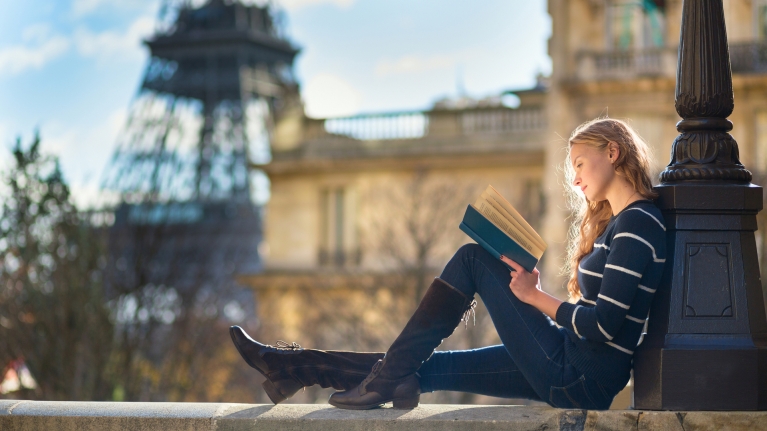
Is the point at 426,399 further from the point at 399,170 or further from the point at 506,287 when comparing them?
the point at 506,287

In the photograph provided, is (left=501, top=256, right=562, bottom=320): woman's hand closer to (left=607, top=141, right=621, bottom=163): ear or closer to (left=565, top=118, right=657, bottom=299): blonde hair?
(left=565, top=118, right=657, bottom=299): blonde hair

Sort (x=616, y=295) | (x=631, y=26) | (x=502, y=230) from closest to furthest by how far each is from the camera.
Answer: (x=616, y=295)
(x=502, y=230)
(x=631, y=26)

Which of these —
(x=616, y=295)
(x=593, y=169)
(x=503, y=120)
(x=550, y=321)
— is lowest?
(x=550, y=321)

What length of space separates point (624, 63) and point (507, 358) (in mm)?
20949

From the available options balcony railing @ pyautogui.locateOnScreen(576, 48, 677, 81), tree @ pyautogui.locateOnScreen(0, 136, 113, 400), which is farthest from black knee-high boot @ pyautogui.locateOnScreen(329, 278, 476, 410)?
balcony railing @ pyautogui.locateOnScreen(576, 48, 677, 81)

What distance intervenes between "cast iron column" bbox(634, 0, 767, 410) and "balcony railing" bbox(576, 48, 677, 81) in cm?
2015

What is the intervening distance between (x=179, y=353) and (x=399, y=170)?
12.6 m

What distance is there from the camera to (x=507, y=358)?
15.7 ft

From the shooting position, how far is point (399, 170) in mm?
29391

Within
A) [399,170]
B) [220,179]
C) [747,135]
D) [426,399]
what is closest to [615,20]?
[747,135]

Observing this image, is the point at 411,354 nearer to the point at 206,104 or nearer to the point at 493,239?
the point at 493,239

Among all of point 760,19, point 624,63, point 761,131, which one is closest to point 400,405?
point 761,131

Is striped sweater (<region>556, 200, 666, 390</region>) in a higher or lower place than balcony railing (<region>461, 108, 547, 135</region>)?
lower

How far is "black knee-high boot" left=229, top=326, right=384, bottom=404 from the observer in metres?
4.89
